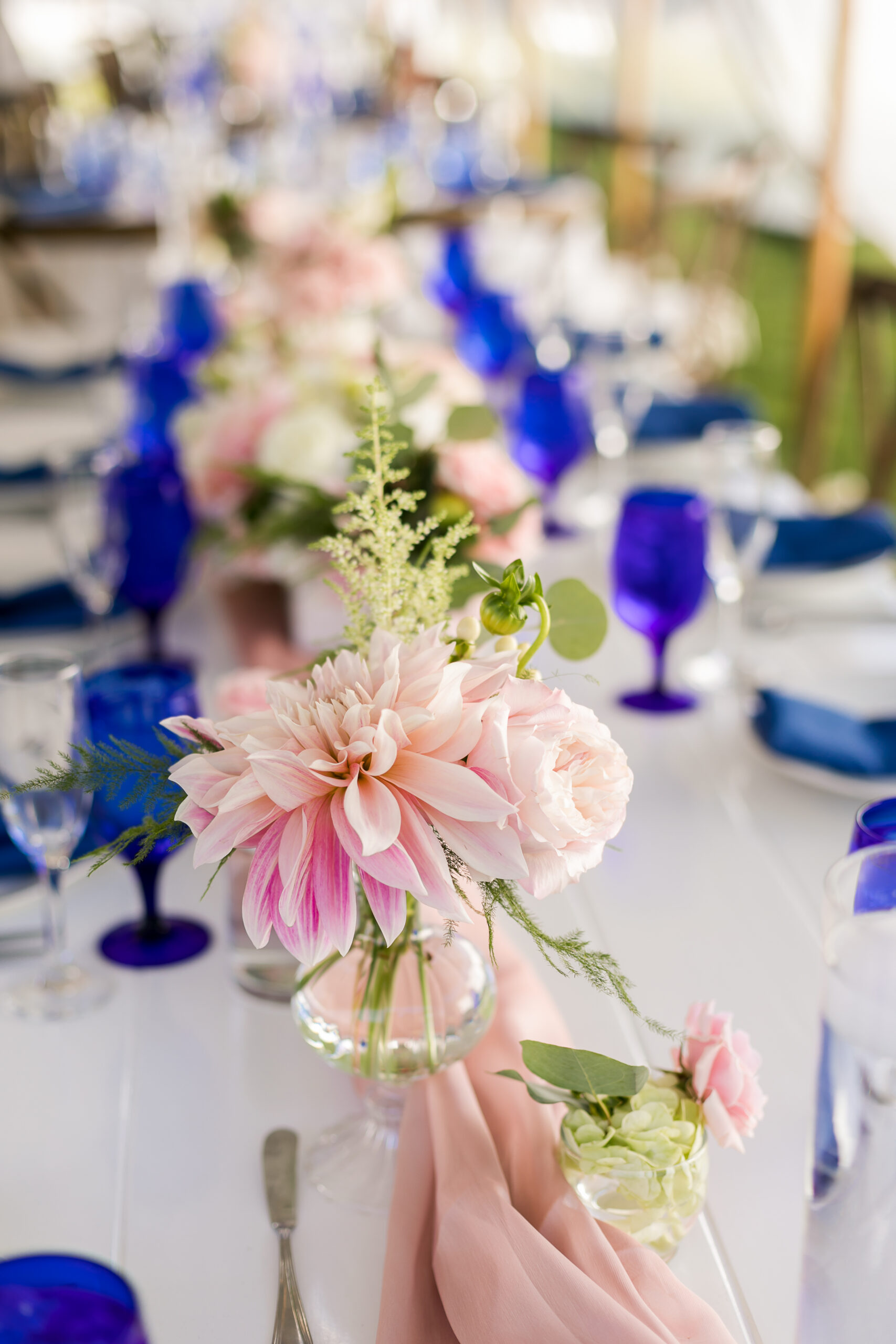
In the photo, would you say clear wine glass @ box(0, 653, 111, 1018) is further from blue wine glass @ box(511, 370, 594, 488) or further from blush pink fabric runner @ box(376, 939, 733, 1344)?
blue wine glass @ box(511, 370, 594, 488)

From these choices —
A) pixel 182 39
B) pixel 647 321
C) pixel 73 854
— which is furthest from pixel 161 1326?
pixel 182 39

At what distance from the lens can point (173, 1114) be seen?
2.43ft

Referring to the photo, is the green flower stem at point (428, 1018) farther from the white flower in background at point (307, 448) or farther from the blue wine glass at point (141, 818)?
the white flower in background at point (307, 448)

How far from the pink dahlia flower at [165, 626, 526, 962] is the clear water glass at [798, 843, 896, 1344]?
130 mm

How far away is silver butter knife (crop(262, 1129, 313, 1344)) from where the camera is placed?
0.59 metres

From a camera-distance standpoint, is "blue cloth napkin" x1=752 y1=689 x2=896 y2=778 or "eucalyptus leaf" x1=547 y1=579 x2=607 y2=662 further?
"blue cloth napkin" x1=752 y1=689 x2=896 y2=778

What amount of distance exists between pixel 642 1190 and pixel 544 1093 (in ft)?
0.21

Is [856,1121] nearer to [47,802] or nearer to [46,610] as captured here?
[47,802]

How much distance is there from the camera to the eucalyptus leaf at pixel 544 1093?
63cm

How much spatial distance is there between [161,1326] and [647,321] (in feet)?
8.22

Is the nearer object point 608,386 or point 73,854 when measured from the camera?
point 73,854

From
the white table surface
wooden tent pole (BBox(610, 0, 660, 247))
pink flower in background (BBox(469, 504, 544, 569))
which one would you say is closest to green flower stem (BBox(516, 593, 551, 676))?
the white table surface

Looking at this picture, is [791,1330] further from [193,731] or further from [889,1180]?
[193,731]

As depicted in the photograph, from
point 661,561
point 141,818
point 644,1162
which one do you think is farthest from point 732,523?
point 644,1162
